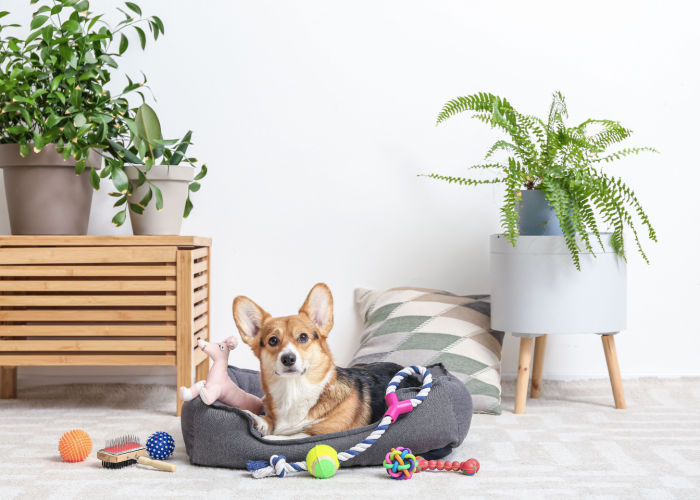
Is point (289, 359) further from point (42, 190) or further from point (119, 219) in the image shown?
point (42, 190)

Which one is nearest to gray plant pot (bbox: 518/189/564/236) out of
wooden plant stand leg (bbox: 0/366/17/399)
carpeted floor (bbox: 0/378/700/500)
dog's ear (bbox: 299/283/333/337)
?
carpeted floor (bbox: 0/378/700/500)

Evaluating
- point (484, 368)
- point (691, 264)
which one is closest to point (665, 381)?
point (691, 264)

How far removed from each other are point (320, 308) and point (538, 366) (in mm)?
1073

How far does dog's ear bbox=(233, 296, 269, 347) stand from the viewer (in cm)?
162

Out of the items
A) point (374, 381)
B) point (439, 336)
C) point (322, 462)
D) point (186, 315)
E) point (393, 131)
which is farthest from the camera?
point (393, 131)

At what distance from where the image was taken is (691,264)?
259cm

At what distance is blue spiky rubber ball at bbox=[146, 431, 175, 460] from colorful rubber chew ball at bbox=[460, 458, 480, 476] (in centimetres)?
66

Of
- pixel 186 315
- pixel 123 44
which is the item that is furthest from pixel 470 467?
pixel 123 44

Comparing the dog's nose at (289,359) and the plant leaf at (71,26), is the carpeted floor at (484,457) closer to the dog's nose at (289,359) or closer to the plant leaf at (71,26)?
the dog's nose at (289,359)

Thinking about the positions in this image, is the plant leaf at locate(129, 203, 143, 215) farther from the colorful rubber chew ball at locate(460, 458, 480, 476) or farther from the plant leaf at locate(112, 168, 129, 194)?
the colorful rubber chew ball at locate(460, 458, 480, 476)

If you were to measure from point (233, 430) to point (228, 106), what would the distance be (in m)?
1.44

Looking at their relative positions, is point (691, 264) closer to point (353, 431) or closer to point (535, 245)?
point (535, 245)

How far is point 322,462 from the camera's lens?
1450 millimetres

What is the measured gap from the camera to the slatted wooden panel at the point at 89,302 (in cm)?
220
